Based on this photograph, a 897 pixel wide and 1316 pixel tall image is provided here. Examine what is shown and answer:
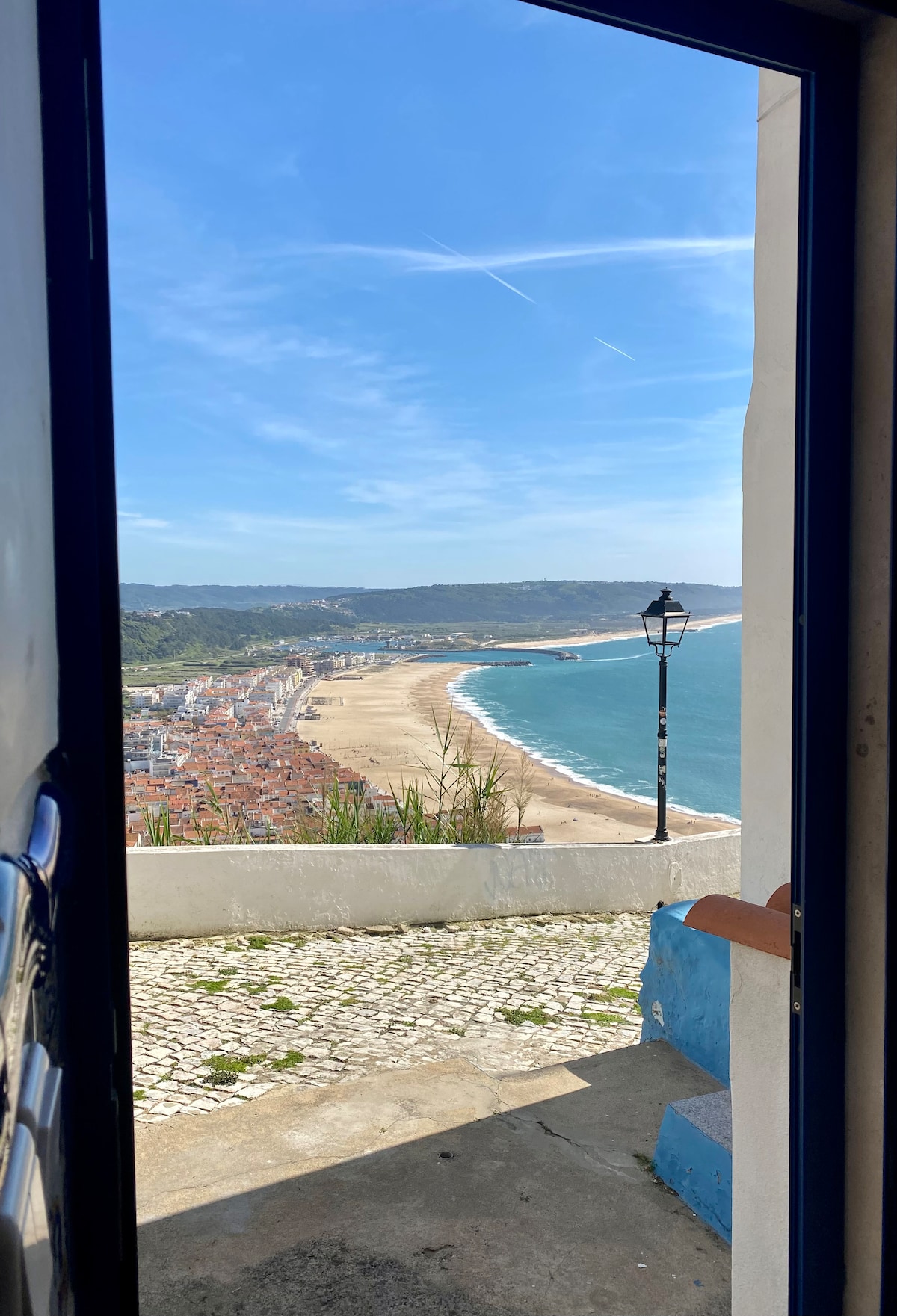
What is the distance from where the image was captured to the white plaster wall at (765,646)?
146 centimetres

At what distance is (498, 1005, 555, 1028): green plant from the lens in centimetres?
401

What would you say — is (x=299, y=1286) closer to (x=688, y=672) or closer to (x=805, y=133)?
(x=805, y=133)

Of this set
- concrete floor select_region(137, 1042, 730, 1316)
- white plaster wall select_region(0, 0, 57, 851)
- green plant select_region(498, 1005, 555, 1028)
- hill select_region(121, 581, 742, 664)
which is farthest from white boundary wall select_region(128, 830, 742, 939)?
hill select_region(121, 581, 742, 664)

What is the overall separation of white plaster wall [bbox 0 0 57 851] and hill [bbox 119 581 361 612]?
52.7 ft

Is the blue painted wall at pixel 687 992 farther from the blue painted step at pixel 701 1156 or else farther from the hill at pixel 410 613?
the hill at pixel 410 613

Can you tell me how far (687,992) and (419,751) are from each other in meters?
27.2

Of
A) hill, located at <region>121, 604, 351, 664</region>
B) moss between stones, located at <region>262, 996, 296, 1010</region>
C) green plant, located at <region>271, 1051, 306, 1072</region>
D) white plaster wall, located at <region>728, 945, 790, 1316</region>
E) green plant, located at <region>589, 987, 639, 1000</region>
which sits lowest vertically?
green plant, located at <region>589, 987, 639, 1000</region>

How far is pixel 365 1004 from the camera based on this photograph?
4.25 meters

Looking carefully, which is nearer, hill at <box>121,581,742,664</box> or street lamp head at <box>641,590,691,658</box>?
street lamp head at <box>641,590,691,658</box>

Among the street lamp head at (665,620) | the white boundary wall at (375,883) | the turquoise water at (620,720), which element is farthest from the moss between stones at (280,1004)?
the turquoise water at (620,720)

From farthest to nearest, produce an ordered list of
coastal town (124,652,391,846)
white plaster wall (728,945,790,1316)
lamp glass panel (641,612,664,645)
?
1. lamp glass panel (641,612,664,645)
2. coastal town (124,652,391,846)
3. white plaster wall (728,945,790,1316)

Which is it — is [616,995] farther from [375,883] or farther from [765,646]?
[765,646]

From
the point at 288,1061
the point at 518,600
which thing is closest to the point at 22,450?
the point at 288,1061

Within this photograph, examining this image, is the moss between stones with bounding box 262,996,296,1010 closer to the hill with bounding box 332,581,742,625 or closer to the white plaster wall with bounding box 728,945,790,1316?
the white plaster wall with bounding box 728,945,790,1316
